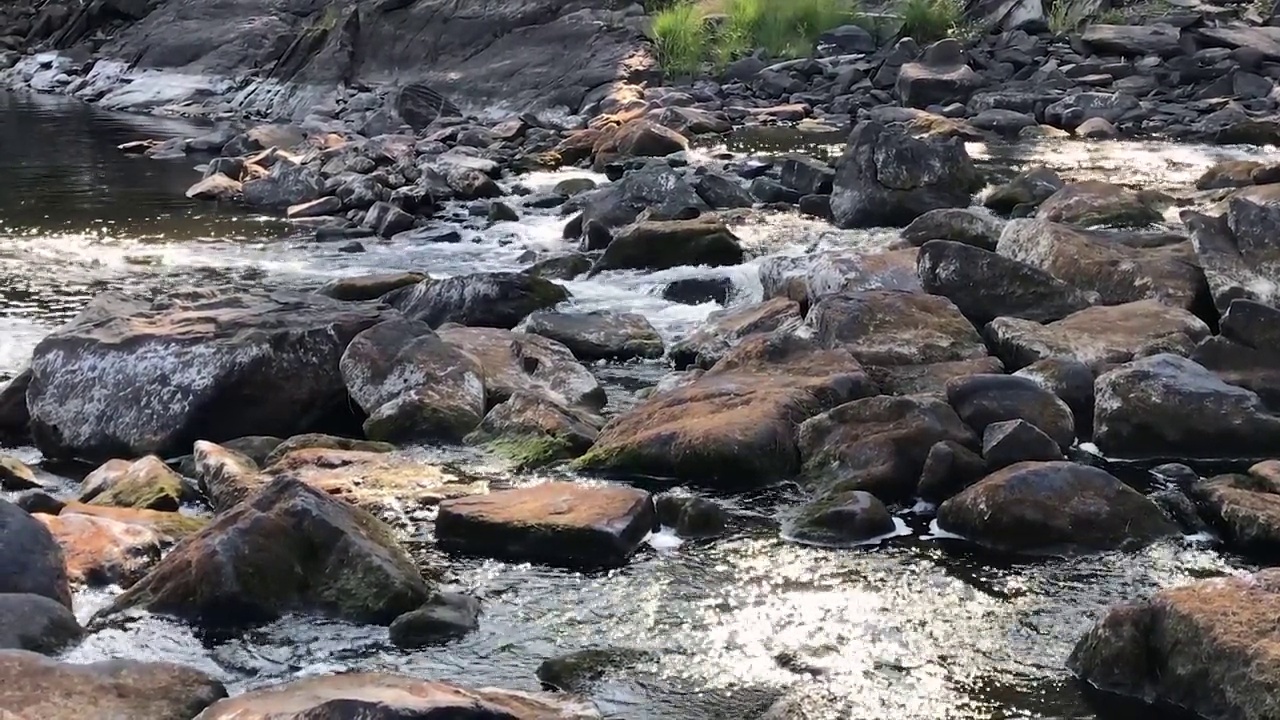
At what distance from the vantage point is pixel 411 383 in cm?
686

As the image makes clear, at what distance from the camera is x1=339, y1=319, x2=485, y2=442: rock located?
662cm

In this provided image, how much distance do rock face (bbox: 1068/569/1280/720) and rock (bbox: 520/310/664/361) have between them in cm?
425

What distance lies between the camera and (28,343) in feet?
28.2

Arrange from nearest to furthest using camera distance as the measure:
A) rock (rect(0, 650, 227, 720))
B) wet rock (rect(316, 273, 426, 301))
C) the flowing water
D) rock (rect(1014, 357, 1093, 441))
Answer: rock (rect(0, 650, 227, 720)) < the flowing water < rock (rect(1014, 357, 1093, 441)) < wet rock (rect(316, 273, 426, 301))

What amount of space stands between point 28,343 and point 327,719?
5978 millimetres

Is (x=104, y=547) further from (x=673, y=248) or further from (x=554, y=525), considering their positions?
(x=673, y=248)

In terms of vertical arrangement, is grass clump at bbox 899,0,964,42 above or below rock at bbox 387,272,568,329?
below

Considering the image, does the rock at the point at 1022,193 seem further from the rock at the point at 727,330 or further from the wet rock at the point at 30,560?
the wet rock at the point at 30,560

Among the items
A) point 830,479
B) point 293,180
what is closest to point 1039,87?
point 293,180

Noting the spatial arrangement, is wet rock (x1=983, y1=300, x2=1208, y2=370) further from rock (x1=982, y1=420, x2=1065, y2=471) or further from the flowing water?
the flowing water

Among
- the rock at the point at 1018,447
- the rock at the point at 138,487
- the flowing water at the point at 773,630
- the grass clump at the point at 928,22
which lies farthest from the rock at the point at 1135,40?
the rock at the point at 138,487

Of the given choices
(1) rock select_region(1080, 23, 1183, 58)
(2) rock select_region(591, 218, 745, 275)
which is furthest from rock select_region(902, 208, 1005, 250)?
(1) rock select_region(1080, 23, 1183, 58)

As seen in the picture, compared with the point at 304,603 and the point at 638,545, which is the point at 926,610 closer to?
the point at 638,545

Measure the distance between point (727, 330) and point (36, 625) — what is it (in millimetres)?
4390
